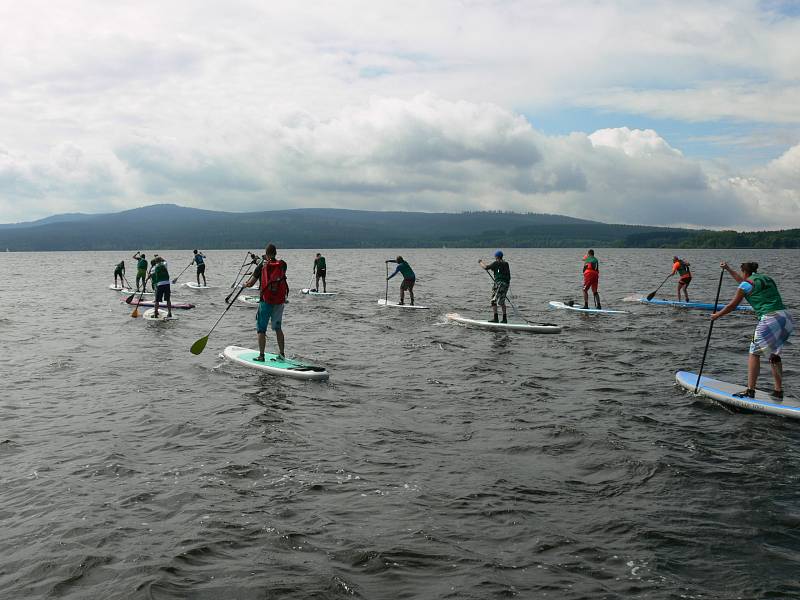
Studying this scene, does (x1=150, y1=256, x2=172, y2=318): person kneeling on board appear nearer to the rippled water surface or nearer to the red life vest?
the rippled water surface

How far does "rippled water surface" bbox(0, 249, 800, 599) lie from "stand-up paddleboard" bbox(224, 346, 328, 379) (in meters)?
0.41

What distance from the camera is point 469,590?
574 cm

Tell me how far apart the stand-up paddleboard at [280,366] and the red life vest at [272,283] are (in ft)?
5.06

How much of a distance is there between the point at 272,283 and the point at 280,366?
6.64ft

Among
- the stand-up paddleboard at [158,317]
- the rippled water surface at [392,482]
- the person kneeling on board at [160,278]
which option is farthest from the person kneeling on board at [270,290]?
the stand-up paddleboard at [158,317]

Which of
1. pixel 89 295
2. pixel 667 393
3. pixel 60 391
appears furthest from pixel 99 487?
pixel 89 295

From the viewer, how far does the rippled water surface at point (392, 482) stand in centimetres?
600

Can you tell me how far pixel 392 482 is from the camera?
8.33 m

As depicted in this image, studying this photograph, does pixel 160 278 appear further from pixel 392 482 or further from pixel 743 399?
pixel 743 399

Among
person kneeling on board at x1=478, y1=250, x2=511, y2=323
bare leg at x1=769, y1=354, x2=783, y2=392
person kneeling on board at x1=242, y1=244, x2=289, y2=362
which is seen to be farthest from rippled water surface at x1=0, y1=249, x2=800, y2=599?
person kneeling on board at x1=478, y1=250, x2=511, y2=323

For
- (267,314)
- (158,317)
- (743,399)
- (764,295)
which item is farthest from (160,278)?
(764,295)

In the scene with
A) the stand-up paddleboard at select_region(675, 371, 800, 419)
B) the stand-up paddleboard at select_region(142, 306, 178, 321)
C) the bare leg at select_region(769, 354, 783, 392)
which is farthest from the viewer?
the stand-up paddleboard at select_region(142, 306, 178, 321)

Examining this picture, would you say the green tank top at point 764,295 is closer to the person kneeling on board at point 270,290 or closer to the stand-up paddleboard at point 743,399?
the stand-up paddleboard at point 743,399

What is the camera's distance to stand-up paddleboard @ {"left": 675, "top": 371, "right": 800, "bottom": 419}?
11.3 m
